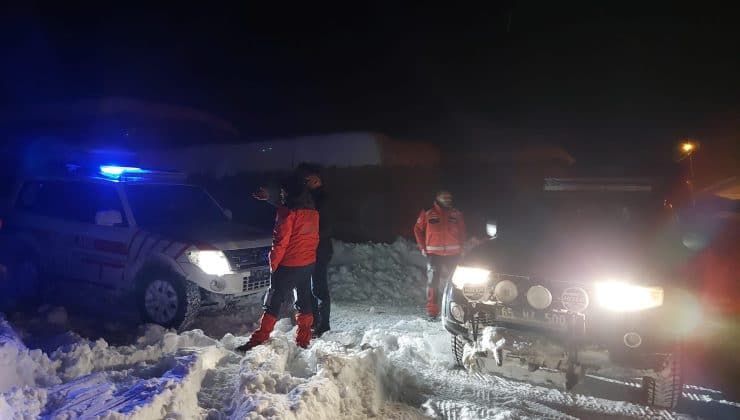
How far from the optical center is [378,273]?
28.2ft

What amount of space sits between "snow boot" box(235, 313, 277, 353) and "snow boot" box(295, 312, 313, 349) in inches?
11.7

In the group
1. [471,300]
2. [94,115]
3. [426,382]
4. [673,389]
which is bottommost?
[426,382]

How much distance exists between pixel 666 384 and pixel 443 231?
3.37 metres

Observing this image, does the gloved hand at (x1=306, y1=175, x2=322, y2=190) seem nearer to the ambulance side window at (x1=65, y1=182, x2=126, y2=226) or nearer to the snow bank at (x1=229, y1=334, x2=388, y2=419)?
the snow bank at (x1=229, y1=334, x2=388, y2=419)

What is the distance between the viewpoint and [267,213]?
12.7 metres

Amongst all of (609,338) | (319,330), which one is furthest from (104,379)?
(609,338)

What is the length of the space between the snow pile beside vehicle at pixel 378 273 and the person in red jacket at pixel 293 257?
2.70 m

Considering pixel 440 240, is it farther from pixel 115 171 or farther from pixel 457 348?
pixel 115 171

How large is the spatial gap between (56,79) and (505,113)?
17.7 m

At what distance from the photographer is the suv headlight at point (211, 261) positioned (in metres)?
5.62

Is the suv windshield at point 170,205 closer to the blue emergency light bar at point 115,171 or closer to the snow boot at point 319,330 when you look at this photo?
the blue emergency light bar at point 115,171

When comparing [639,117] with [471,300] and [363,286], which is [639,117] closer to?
[363,286]

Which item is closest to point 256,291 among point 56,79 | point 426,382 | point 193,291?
point 193,291

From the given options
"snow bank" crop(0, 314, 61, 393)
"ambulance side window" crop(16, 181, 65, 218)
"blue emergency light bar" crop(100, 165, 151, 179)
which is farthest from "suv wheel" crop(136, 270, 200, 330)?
"ambulance side window" crop(16, 181, 65, 218)
